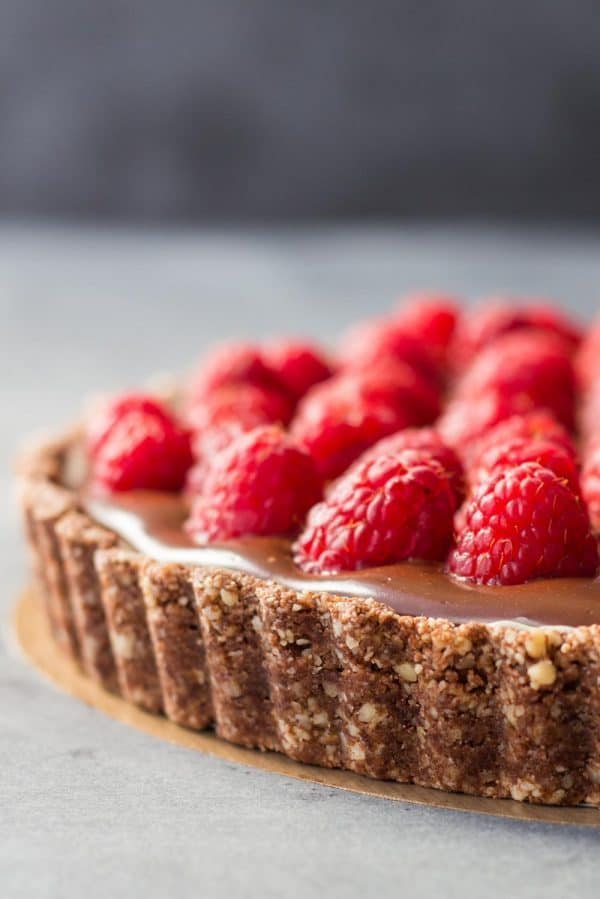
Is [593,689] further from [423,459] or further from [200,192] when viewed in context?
[200,192]

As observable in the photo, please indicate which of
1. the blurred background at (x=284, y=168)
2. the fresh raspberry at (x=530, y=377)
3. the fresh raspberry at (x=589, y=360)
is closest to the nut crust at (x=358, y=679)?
the fresh raspberry at (x=530, y=377)

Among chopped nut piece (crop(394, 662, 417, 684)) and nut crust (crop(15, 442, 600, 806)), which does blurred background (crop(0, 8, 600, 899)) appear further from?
chopped nut piece (crop(394, 662, 417, 684))

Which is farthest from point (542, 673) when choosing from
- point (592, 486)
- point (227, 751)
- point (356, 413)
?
point (356, 413)

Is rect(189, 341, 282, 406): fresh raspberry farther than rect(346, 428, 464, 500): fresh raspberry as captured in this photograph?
Yes

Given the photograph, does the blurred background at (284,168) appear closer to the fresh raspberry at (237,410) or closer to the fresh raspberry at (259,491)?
the fresh raspberry at (237,410)

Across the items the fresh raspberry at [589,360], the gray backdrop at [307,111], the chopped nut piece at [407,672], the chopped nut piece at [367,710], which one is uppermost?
the gray backdrop at [307,111]

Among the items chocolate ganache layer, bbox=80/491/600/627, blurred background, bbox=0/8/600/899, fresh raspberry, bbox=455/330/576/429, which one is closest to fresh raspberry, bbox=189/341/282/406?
fresh raspberry, bbox=455/330/576/429
